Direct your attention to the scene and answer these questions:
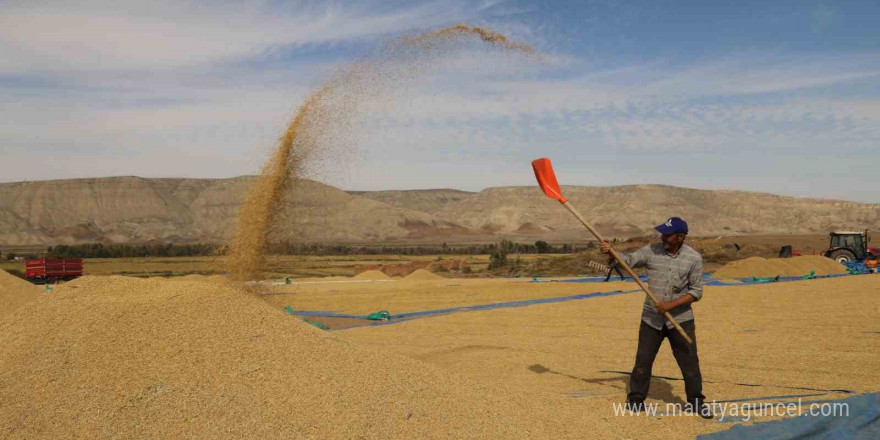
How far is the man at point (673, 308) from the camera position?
5.03m

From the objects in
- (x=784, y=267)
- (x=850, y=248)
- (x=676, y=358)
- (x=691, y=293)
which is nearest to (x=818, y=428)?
(x=676, y=358)

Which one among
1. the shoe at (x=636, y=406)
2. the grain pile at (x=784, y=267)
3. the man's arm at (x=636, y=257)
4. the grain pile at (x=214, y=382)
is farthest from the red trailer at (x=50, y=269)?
the shoe at (x=636, y=406)

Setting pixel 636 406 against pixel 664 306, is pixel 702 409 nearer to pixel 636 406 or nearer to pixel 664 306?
pixel 636 406

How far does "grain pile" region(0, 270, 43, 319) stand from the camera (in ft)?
34.8

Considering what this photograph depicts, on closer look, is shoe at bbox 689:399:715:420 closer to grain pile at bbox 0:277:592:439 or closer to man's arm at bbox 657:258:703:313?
man's arm at bbox 657:258:703:313

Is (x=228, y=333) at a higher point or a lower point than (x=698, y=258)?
lower

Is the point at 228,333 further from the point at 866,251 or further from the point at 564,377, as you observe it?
the point at 866,251

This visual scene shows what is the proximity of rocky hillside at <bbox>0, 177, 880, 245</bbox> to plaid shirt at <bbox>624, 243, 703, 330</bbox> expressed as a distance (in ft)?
281

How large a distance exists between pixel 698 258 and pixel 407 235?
94990 mm

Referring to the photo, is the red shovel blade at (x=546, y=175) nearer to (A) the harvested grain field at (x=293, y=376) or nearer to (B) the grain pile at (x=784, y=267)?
(A) the harvested grain field at (x=293, y=376)

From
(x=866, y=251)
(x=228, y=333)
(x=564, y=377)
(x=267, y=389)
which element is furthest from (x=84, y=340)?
(x=866, y=251)

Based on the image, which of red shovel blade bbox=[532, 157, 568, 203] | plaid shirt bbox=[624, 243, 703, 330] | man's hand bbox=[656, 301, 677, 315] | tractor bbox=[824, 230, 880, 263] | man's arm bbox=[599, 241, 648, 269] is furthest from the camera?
tractor bbox=[824, 230, 880, 263]

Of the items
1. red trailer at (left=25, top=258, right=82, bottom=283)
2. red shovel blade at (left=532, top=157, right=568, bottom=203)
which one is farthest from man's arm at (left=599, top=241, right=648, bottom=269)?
red trailer at (left=25, top=258, right=82, bottom=283)

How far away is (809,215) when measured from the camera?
99938 millimetres
